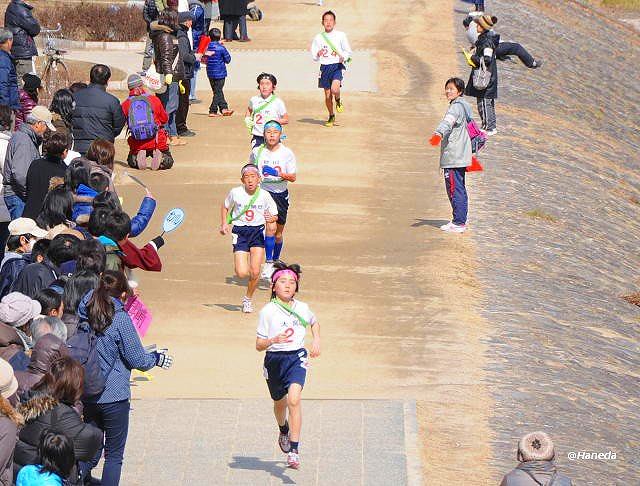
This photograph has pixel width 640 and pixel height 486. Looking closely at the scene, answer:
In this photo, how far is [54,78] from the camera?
27.8 metres

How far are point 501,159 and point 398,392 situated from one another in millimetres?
10464

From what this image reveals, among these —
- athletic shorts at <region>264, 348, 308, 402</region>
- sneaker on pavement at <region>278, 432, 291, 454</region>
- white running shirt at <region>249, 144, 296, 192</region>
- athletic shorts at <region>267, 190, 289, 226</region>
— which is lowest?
athletic shorts at <region>267, 190, 289, 226</region>

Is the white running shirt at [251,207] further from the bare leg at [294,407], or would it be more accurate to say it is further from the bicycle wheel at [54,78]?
the bicycle wheel at [54,78]

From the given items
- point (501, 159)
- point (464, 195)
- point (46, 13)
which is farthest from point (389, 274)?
point (46, 13)

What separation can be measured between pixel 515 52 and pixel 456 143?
11873 mm

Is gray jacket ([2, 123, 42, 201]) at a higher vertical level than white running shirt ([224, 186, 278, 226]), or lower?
higher

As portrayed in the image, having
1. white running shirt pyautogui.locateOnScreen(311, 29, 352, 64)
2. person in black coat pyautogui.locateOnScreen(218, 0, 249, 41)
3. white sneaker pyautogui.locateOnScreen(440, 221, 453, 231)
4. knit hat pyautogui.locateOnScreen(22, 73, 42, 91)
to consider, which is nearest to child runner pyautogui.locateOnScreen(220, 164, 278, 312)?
white sneaker pyautogui.locateOnScreen(440, 221, 453, 231)

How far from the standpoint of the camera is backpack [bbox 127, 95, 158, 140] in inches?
740

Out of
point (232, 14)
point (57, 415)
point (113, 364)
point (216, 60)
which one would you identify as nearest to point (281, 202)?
point (113, 364)

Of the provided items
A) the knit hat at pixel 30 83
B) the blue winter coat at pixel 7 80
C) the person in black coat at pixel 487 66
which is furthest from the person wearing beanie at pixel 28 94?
the person in black coat at pixel 487 66

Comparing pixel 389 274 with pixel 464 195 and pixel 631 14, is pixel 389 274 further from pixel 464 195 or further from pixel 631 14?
pixel 631 14

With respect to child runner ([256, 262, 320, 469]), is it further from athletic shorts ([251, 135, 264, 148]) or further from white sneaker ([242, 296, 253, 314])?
athletic shorts ([251, 135, 264, 148])

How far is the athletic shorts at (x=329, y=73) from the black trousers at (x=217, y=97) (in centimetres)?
191

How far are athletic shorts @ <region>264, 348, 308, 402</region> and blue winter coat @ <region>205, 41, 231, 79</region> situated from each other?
42.6 ft
